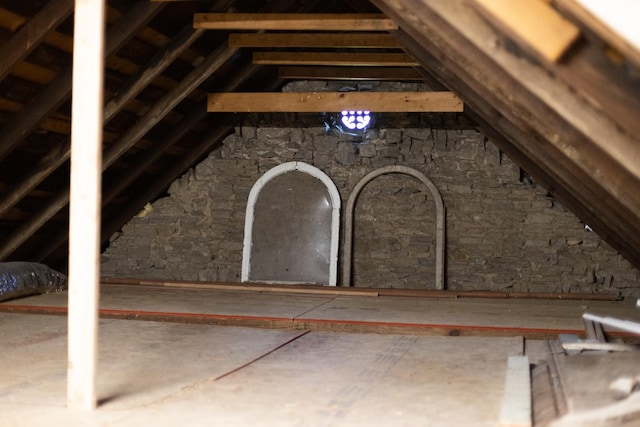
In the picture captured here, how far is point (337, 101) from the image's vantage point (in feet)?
21.9

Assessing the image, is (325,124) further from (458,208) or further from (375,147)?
(458,208)

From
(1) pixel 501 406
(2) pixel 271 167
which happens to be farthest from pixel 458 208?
(1) pixel 501 406

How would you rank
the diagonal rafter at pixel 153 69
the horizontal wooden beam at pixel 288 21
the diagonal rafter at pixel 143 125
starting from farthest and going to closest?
the diagonal rafter at pixel 143 125, the diagonal rafter at pixel 153 69, the horizontal wooden beam at pixel 288 21

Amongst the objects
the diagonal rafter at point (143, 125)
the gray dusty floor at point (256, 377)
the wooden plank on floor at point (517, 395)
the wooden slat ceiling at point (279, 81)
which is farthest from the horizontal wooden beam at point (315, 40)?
the wooden plank on floor at point (517, 395)

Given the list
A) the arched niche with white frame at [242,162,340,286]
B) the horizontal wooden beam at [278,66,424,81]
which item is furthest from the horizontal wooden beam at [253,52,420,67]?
the arched niche with white frame at [242,162,340,286]

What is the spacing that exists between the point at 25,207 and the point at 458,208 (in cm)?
415

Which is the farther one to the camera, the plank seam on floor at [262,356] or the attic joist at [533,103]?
the plank seam on floor at [262,356]

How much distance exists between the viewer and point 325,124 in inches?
314

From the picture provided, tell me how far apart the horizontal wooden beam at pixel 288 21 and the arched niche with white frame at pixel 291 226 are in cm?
275

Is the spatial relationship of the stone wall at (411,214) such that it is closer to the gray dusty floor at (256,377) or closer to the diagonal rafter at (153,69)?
the diagonal rafter at (153,69)

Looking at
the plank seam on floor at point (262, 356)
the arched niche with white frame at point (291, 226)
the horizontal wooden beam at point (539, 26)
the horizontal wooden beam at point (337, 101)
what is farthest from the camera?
the arched niche with white frame at point (291, 226)

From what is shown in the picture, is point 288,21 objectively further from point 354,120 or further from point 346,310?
point 354,120

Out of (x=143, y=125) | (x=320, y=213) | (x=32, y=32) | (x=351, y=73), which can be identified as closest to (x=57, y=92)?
(x=32, y=32)

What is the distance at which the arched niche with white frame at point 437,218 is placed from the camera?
768 cm
